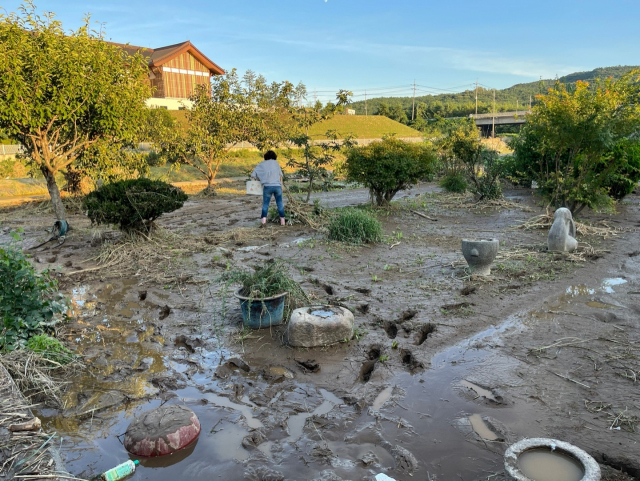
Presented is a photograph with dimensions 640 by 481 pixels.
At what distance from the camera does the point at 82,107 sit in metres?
9.73

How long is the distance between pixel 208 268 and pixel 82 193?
8953 mm

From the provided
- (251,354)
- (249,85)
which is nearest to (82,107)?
(251,354)

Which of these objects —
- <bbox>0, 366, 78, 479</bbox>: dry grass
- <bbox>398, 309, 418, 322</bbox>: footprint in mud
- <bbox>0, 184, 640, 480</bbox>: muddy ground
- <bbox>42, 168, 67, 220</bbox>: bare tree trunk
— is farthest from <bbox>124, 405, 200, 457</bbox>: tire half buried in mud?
<bbox>42, 168, 67, 220</bbox>: bare tree trunk

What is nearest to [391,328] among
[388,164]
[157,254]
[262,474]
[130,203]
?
[262,474]

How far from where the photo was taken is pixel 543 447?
296cm

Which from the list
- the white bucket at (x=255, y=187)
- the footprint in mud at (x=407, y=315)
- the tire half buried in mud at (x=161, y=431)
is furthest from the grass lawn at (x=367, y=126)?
the tire half buried in mud at (x=161, y=431)

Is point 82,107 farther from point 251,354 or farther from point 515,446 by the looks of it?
point 515,446

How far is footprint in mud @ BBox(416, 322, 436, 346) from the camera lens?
5.14 meters

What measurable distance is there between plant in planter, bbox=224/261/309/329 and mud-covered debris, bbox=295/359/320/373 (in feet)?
2.64

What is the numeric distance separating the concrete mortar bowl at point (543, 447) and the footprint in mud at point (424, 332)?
6.97ft

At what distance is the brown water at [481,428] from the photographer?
138 inches

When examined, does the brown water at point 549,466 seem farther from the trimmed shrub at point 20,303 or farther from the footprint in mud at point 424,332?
the trimmed shrub at point 20,303

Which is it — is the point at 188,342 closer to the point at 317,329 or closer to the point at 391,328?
the point at 317,329

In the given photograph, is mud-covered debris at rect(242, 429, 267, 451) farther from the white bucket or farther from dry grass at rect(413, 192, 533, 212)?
dry grass at rect(413, 192, 533, 212)
